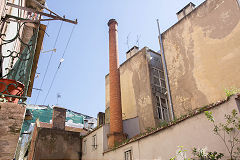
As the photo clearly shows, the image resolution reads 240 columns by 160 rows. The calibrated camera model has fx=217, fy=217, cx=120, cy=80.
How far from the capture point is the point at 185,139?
8438 mm

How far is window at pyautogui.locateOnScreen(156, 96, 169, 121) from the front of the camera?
15549 mm

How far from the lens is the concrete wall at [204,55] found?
11.5m

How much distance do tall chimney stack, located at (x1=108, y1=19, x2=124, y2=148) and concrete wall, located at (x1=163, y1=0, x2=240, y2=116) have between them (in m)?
4.09

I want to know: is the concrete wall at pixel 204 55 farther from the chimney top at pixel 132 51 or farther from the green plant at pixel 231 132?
the chimney top at pixel 132 51

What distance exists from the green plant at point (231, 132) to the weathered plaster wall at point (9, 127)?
5809 millimetres

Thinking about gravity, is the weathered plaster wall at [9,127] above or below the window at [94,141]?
below

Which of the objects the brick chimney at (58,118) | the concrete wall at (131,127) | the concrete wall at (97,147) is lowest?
the concrete wall at (97,147)

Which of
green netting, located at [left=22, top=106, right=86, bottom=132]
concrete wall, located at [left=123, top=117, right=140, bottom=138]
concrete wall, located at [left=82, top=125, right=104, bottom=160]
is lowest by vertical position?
concrete wall, located at [left=82, top=125, right=104, bottom=160]

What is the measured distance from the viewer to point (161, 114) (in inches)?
612

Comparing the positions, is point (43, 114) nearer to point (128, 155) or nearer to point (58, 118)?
point (58, 118)

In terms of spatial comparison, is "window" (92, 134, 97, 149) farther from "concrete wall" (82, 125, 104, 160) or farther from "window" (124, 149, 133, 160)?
"window" (124, 149, 133, 160)

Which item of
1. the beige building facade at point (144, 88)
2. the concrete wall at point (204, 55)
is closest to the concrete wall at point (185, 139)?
the concrete wall at point (204, 55)

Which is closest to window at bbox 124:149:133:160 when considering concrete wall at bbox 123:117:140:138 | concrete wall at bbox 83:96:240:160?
concrete wall at bbox 83:96:240:160

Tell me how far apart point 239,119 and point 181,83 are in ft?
23.2
